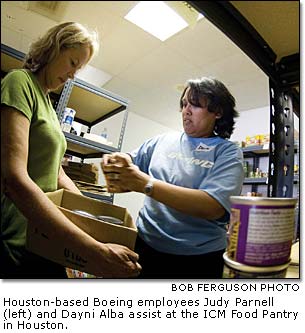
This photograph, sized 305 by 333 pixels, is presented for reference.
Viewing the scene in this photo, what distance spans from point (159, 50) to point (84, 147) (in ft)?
0.78

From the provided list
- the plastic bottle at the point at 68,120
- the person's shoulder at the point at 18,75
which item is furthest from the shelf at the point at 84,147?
the person's shoulder at the point at 18,75

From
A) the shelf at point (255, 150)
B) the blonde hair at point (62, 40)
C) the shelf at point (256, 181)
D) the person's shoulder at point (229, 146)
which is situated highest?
the blonde hair at point (62, 40)

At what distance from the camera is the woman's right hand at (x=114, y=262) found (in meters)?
0.42

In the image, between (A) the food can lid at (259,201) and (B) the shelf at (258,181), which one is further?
(B) the shelf at (258,181)

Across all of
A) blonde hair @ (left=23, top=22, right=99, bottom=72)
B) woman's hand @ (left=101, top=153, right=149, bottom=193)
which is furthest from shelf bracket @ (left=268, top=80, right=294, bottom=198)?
blonde hair @ (left=23, top=22, right=99, bottom=72)

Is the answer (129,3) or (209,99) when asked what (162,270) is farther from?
(129,3)

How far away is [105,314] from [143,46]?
49cm

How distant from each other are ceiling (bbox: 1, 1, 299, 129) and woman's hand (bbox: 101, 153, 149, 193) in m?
0.11

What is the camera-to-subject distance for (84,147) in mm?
509

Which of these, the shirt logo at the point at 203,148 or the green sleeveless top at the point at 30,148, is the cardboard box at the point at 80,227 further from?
the shirt logo at the point at 203,148

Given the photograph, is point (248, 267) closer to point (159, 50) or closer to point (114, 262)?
point (114, 262)

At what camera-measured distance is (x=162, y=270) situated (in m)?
0.48

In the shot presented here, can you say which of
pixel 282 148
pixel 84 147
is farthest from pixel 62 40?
pixel 282 148

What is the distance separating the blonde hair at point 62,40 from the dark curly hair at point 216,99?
0.60 ft
